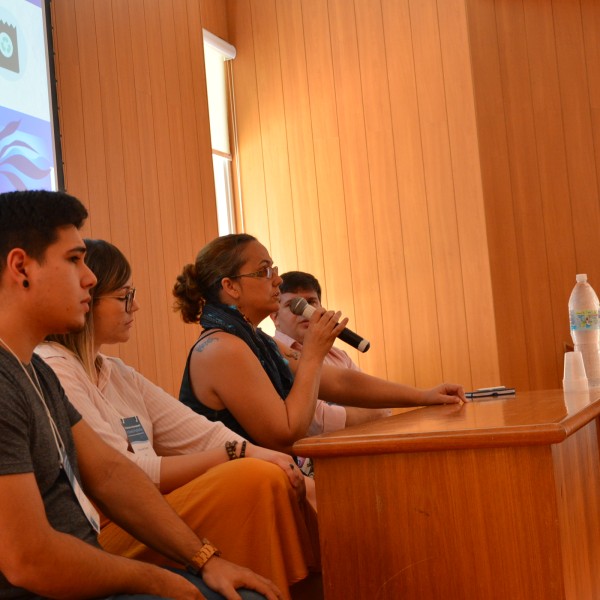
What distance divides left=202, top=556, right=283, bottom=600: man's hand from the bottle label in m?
1.88

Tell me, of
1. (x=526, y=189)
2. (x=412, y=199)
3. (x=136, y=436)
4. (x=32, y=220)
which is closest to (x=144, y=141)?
(x=412, y=199)

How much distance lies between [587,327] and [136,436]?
1.75 m

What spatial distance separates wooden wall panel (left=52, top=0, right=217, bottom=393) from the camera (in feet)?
14.1

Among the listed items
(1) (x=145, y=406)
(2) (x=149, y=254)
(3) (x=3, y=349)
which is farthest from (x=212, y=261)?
(2) (x=149, y=254)

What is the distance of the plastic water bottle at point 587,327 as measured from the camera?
2.84 meters

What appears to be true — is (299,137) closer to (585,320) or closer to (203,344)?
(585,320)

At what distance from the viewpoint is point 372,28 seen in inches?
223

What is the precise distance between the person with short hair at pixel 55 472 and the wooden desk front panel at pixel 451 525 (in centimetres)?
28

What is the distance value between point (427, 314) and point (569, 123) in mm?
1506

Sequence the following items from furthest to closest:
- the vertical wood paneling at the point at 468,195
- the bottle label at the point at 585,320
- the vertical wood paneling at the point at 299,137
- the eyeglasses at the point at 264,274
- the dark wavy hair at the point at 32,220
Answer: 1. the vertical wood paneling at the point at 299,137
2. the vertical wood paneling at the point at 468,195
3. the bottle label at the point at 585,320
4. the eyeglasses at the point at 264,274
5. the dark wavy hair at the point at 32,220

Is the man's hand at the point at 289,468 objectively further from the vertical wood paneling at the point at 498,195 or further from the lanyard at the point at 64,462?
the vertical wood paneling at the point at 498,195

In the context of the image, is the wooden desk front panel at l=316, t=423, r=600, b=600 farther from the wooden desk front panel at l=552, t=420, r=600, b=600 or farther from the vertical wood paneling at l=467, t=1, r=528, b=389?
the vertical wood paneling at l=467, t=1, r=528, b=389

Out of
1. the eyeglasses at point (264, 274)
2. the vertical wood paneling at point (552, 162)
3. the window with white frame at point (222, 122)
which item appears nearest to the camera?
the eyeglasses at point (264, 274)

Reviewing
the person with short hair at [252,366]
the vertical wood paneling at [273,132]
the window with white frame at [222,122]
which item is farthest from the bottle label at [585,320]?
the window with white frame at [222,122]
